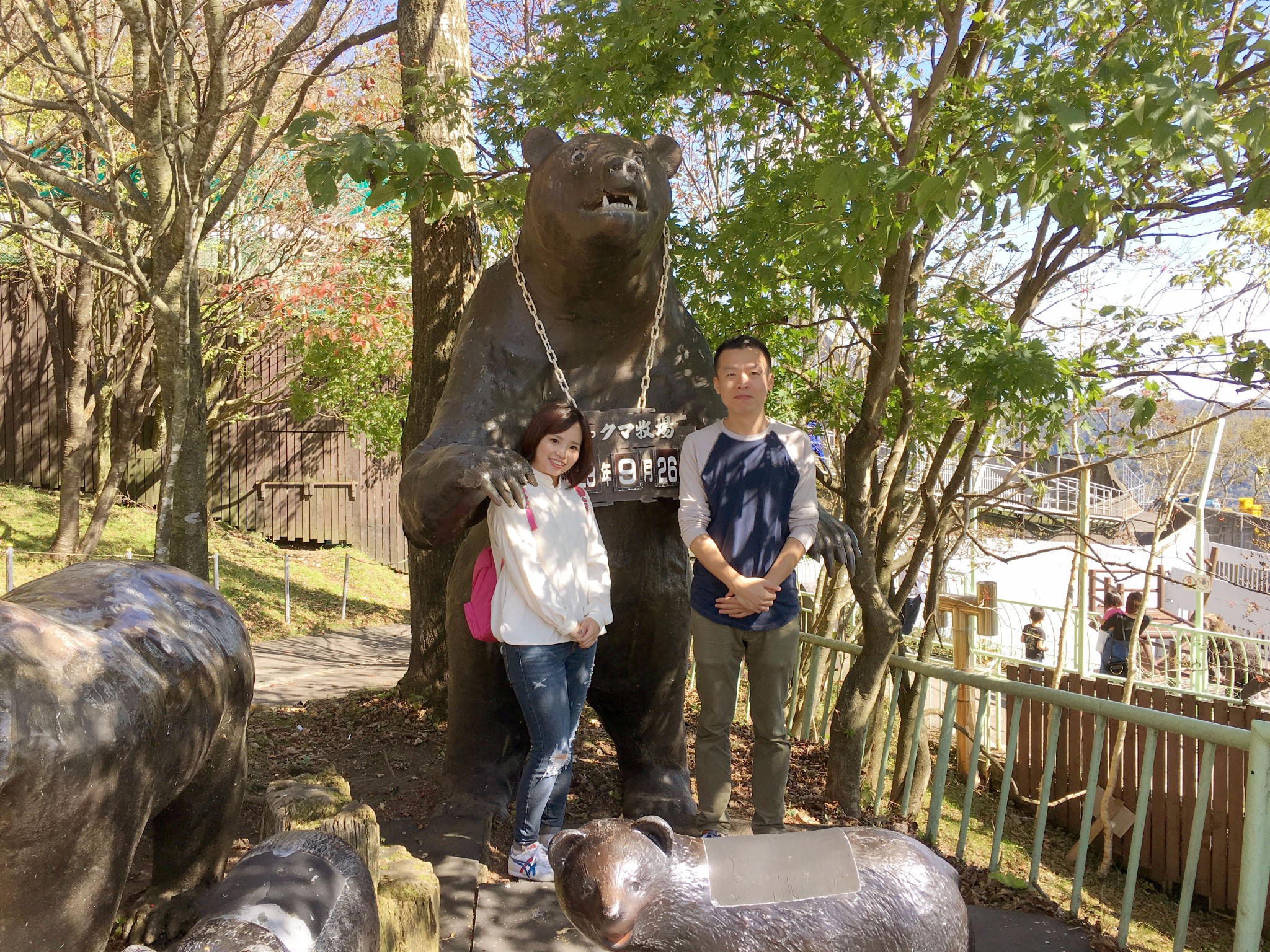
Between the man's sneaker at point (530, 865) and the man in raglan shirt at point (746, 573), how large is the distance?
567mm

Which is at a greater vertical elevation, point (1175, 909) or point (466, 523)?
point (466, 523)

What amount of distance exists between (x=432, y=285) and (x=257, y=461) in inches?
451

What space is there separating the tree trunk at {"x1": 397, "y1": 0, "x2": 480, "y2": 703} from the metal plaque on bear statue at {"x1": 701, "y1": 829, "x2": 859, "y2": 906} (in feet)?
11.6

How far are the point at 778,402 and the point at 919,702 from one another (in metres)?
2.44

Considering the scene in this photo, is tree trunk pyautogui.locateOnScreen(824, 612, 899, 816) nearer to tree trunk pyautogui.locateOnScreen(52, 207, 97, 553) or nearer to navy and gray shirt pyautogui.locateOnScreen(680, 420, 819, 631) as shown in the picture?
navy and gray shirt pyautogui.locateOnScreen(680, 420, 819, 631)

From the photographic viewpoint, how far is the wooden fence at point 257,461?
14.5 metres

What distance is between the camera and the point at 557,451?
9.76 ft

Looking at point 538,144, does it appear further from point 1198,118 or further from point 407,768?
point 407,768

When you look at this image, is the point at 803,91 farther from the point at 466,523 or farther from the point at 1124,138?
the point at 466,523

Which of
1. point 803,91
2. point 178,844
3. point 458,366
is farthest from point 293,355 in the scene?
point 178,844

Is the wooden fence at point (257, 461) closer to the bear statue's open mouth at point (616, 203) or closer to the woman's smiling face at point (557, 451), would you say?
the bear statue's open mouth at point (616, 203)

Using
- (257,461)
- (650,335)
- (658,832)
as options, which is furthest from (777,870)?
(257,461)

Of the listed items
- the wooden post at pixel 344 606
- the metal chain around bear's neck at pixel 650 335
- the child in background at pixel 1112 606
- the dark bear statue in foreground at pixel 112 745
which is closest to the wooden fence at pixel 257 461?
the wooden post at pixel 344 606

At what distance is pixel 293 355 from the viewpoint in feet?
45.5
